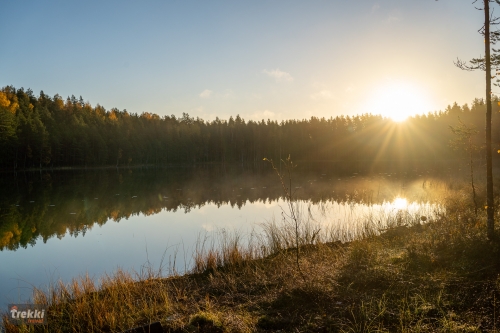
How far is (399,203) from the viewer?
21219 millimetres

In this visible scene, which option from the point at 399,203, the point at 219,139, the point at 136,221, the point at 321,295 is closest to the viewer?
the point at 321,295

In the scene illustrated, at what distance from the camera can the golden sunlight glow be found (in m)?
19.9

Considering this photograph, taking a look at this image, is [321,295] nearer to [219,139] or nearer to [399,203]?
[399,203]

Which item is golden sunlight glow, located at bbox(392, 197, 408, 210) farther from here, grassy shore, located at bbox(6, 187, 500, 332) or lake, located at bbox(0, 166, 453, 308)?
grassy shore, located at bbox(6, 187, 500, 332)

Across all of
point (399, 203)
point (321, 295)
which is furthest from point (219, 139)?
point (321, 295)

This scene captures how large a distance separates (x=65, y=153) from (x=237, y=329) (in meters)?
78.3

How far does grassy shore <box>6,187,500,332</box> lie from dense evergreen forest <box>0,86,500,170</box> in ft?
211

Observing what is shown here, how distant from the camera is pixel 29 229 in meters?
16.5

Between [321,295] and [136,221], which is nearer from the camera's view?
[321,295]

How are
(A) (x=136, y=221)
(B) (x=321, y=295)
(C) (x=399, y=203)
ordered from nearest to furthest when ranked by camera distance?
(B) (x=321, y=295) → (A) (x=136, y=221) → (C) (x=399, y=203)

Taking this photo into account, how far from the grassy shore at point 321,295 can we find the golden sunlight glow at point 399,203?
34.0 ft

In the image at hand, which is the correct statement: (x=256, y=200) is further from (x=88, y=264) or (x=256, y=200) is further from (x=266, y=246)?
(x=88, y=264)

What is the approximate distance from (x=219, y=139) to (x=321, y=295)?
9997cm

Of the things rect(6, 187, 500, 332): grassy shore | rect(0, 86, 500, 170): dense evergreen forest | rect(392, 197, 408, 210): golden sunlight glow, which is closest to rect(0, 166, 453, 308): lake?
rect(392, 197, 408, 210): golden sunlight glow
